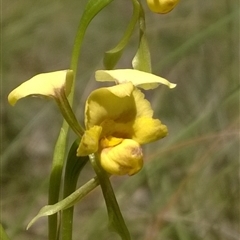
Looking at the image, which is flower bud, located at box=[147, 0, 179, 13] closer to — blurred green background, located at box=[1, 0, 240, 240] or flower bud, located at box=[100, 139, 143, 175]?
flower bud, located at box=[100, 139, 143, 175]

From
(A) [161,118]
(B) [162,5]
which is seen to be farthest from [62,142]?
(A) [161,118]

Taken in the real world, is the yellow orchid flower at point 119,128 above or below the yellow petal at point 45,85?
below

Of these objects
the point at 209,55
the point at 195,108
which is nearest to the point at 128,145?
the point at 195,108

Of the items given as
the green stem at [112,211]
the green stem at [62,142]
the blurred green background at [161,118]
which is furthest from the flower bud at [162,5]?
the blurred green background at [161,118]

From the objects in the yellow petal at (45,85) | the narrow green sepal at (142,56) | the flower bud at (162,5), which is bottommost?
the narrow green sepal at (142,56)

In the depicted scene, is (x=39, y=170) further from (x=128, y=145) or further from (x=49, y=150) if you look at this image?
(x=128, y=145)

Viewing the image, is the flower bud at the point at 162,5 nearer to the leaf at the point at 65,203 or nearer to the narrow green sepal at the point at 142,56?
the narrow green sepal at the point at 142,56

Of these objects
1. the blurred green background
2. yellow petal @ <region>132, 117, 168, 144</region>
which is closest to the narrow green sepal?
yellow petal @ <region>132, 117, 168, 144</region>
